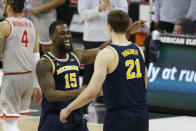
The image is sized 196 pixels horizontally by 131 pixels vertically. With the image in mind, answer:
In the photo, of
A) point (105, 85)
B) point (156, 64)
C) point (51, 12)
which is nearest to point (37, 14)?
point (51, 12)

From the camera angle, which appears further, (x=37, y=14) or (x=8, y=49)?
(x=37, y=14)

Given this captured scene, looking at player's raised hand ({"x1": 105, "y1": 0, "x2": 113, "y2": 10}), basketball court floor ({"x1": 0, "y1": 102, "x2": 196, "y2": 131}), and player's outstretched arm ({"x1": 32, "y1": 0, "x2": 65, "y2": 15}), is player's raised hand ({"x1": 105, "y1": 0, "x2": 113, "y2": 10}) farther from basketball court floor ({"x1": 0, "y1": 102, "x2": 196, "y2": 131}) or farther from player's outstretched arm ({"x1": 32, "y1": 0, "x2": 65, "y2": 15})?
basketball court floor ({"x1": 0, "y1": 102, "x2": 196, "y2": 131})

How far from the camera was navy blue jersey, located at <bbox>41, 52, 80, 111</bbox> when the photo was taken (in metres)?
5.27

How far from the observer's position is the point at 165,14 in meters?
9.71

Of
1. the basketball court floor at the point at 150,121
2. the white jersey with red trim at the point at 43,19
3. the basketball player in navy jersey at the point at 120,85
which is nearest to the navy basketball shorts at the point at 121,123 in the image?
the basketball player in navy jersey at the point at 120,85

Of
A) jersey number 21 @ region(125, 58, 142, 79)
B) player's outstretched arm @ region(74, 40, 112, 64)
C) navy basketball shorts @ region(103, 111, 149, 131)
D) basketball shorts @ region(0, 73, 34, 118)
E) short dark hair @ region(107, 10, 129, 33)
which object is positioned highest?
short dark hair @ region(107, 10, 129, 33)

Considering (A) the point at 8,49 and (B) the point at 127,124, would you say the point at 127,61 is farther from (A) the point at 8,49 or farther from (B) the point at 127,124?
(A) the point at 8,49

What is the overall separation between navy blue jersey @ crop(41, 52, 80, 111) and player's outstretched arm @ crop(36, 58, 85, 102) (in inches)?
3.7

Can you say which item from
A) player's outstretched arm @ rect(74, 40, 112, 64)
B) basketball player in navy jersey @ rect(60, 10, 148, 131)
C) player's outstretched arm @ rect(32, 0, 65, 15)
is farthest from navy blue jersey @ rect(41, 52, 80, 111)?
player's outstretched arm @ rect(32, 0, 65, 15)

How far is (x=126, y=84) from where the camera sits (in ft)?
15.5

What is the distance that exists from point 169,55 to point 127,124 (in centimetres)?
468

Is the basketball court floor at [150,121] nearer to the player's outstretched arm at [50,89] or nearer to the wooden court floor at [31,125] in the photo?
the wooden court floor at [31,125]

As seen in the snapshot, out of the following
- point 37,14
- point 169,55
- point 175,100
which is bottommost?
point 175,100

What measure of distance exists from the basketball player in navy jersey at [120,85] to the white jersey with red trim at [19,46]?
6.00 feet
